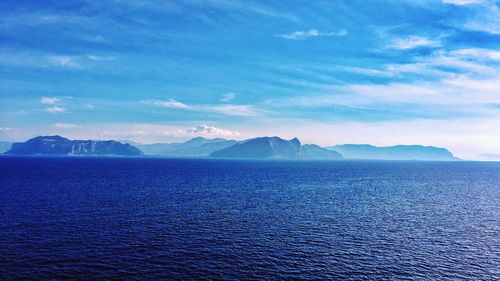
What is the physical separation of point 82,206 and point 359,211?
8912cm

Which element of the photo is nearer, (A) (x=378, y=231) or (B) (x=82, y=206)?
(A) (x=378, y=231)

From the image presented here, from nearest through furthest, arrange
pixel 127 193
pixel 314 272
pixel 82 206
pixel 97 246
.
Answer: pixel 314 272
pixel 97 246
pixel 82 206
pixel 127 193

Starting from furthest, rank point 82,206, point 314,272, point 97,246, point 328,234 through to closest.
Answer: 1. point 82,206
2. point 328,234
3. point 97,246
4. point 314,272

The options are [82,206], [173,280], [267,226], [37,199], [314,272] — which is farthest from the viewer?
[37,199]

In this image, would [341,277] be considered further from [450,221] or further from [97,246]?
[450,221]

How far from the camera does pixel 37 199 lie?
390 feet

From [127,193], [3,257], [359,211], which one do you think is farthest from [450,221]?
[127,193]

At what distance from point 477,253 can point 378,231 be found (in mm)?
21087

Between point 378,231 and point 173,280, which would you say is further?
point 378,231

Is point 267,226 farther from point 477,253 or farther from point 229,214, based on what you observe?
point 477,253

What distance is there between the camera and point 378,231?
277ft

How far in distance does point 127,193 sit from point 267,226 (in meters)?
76.7

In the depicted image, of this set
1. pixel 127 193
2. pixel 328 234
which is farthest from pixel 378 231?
pixel 127 193

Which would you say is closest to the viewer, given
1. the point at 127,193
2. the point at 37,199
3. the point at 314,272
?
the point at 314,272
